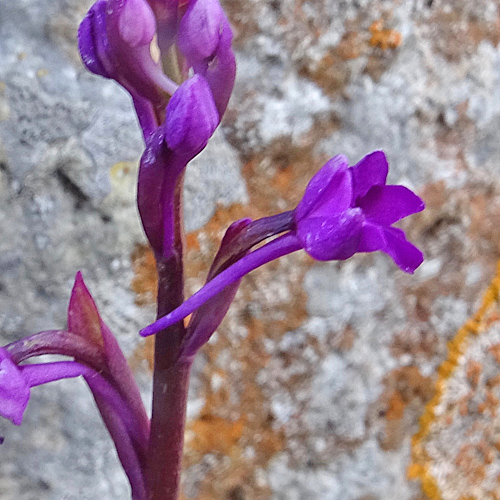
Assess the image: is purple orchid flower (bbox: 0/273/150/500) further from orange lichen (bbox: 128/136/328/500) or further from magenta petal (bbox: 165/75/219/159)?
orange lichen (bbox: 128/136/328/500)

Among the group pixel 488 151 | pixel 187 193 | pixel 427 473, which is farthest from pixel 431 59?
pixel 427 473

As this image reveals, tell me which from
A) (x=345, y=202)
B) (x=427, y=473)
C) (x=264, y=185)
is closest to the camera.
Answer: (x=345, y=202)

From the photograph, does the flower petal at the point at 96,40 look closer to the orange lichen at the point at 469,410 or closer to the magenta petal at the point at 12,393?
the magenta petal at the point at 12,393

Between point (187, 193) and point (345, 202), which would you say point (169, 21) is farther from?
point (187, 193)

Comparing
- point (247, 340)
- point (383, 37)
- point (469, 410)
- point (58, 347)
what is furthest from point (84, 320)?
point (469, 410)

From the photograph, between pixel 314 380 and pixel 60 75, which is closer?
pixel 60 75

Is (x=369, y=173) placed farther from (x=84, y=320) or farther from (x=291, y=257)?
(x=291, y=257)

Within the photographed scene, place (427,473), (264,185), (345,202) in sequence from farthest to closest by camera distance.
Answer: (427,473)
(264,185)
(345,202)
